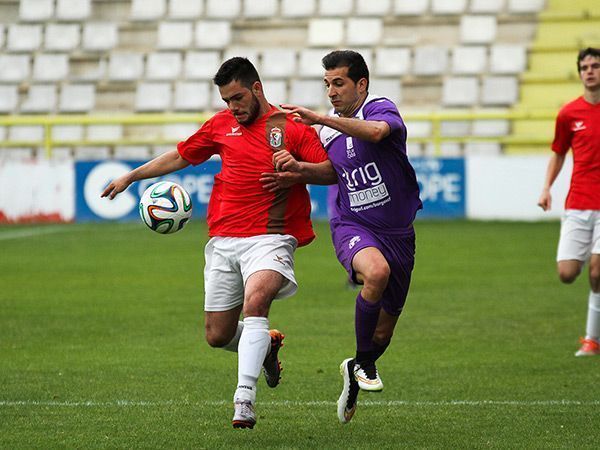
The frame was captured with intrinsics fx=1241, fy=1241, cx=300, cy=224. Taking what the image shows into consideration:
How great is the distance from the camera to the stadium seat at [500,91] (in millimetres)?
24688

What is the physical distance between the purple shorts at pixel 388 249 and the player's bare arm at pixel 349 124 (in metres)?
0.67

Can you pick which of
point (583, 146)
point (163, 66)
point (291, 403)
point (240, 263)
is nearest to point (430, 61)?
point (163, 66)

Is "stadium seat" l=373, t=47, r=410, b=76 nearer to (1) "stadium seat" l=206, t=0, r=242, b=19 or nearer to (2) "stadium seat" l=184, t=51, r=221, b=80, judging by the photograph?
(2) "stadium seat" l=184, t=51, r=221, b=80

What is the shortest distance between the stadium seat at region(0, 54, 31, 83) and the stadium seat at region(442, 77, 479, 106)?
9.27 m

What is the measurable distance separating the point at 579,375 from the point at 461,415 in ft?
5.81

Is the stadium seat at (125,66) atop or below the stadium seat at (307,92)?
atop

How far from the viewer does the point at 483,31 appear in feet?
85.0

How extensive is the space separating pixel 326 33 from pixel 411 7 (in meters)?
1.94

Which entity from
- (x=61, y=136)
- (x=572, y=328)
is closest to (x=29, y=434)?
(x=572, y=328)

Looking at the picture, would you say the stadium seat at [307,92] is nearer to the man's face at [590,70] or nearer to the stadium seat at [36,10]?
the stadium seat at [36,10]

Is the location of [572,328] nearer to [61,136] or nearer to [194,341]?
[194,341]

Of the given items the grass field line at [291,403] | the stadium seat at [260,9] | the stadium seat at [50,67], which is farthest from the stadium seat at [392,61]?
the grass field line at [291,403]

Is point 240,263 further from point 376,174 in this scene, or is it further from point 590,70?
point 590,70

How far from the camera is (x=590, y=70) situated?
9.40 metres
